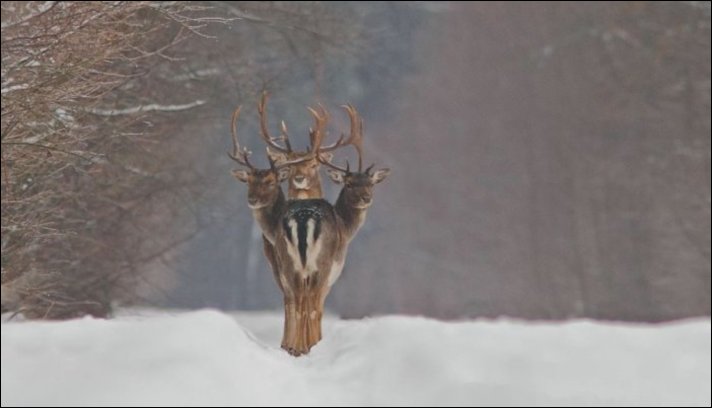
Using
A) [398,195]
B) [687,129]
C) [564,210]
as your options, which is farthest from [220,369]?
[398,195]

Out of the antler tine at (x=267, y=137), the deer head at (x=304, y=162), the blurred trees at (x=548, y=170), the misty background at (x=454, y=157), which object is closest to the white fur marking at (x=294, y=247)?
the deer head at (x=304, y=162)

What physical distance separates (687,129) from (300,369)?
26.9 meters

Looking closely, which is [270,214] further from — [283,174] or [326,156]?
[326,156]

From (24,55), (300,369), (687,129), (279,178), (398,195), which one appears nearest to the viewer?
(300,369)

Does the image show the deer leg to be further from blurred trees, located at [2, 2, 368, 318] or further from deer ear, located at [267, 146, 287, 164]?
blurred trees, located at [2, 2, 368, 318]

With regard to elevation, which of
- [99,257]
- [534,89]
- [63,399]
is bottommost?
[63,399]

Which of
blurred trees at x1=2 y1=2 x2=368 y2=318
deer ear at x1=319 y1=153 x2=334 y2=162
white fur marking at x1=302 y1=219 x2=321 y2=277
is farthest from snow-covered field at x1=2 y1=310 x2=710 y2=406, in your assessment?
deer ear at x1=319 y1=153 x2=334 y2=162

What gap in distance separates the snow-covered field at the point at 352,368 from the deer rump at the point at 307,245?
336 cm

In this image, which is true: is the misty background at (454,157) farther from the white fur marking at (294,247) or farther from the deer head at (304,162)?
the white fur marking at (294,247)

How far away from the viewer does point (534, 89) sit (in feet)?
156

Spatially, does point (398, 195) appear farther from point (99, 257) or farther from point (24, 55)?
point (24, 55)

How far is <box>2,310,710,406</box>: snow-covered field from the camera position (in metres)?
7.32

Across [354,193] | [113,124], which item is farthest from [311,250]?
[113,124]

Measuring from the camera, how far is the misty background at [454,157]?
19.4 m
